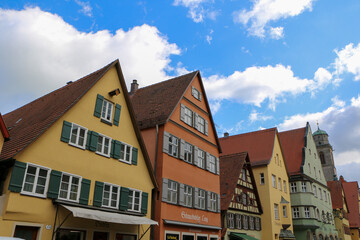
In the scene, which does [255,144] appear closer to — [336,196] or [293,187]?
[293,187]

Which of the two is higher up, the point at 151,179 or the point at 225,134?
the point at 225,134

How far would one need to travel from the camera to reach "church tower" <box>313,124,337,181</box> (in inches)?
3752

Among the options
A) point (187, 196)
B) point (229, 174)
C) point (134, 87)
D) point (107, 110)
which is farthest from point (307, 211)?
point (107, 110)

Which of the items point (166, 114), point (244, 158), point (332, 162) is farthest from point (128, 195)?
point (332, 162)

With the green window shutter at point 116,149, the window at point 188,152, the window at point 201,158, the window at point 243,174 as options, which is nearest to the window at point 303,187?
the window at point 243,174

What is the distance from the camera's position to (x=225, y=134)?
4731 centimetres

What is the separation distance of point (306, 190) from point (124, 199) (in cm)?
3046

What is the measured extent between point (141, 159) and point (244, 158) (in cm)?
1383

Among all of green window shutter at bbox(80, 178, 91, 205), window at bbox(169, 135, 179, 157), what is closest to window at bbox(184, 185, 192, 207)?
window at bbox(169, 135, 179, 157)

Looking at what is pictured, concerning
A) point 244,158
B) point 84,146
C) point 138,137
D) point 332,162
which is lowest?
point 84,146

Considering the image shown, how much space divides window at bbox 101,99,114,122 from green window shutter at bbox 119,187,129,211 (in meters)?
3.74

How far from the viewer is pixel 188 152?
939 inches

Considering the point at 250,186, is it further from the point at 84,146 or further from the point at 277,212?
the point at 84,146

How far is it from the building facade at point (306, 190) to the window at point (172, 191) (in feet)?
79.3
